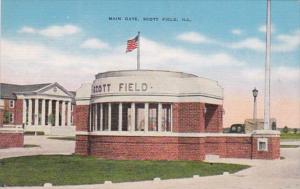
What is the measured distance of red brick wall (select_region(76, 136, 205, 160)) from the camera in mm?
24266

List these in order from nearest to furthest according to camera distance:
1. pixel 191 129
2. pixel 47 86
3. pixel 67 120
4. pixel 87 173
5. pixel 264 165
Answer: pixel 87 173, pixel 264 165, pixel 191 129, pixel 47 86, pixel 67 120

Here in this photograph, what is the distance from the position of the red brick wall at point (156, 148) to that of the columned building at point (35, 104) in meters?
50.9

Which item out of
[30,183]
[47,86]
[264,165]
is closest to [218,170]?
[264,165]

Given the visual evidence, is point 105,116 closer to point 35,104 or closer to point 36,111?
point 36,111

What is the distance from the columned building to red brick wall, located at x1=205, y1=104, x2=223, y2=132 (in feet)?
162

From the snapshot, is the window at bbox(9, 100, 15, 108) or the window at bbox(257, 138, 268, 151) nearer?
the window at bbox(257, 138, 268, 151)

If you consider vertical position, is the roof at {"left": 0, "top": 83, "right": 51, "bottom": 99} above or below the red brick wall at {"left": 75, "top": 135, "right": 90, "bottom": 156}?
above

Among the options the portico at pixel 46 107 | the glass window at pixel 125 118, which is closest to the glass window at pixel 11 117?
the portico at pixel 46 107

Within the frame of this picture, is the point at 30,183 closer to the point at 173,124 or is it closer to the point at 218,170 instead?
the point at 218,170

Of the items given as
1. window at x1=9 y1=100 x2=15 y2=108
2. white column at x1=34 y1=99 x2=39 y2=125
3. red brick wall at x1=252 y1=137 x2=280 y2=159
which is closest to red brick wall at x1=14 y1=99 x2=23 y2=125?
window at x1=9 y1=100 x2=15 y2=108

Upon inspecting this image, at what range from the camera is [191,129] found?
2442 centimetres

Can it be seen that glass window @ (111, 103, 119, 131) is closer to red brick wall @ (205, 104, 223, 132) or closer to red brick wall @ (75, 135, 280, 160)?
red brick wall @ (75, 135, 280, 160)

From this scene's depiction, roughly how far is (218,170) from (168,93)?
250 inches

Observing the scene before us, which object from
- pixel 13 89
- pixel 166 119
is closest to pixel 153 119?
pixel 166 119
